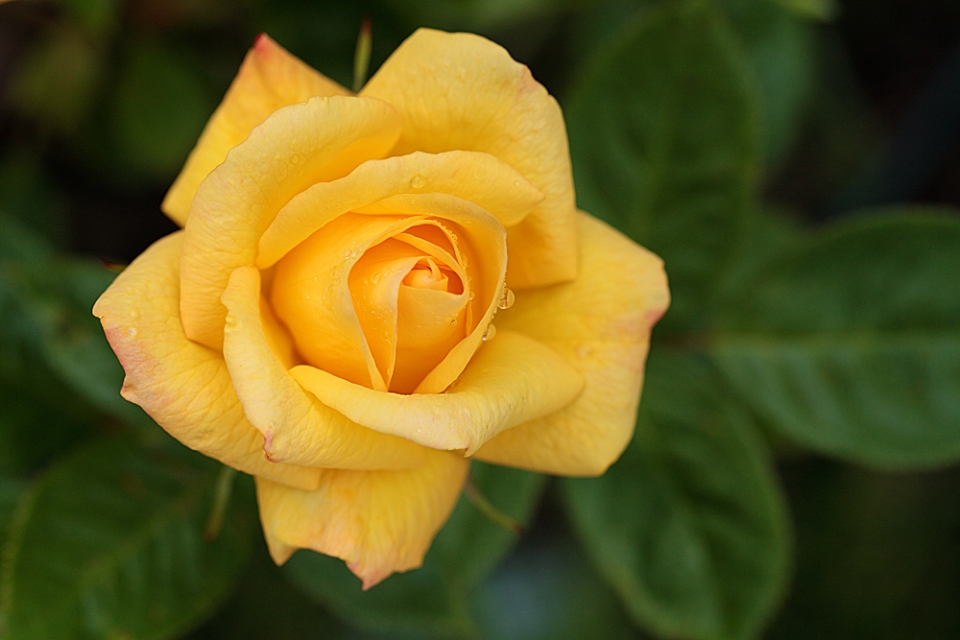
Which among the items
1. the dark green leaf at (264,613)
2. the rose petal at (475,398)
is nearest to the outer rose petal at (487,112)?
the rose petal at (475,398)

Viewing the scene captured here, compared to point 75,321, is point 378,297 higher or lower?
higher

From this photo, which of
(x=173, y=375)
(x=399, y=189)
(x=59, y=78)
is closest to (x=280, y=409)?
(x=173, y=375)

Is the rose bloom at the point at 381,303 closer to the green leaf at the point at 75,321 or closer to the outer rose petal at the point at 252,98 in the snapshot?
the outer rose petal at the point at 252,98

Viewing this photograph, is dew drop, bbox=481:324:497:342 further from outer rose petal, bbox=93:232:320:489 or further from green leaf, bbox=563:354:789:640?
green leaf, bbox=563:354:789:640

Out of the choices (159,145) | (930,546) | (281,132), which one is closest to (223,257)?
(281,132)

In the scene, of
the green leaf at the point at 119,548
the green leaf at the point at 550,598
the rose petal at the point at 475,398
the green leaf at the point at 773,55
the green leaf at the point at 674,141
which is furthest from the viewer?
the green leaf at the point at 550,598

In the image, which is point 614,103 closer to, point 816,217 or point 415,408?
point 415,408

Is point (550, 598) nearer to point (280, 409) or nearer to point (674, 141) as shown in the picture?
point (674, 141)
